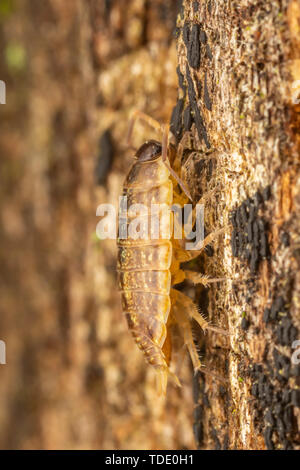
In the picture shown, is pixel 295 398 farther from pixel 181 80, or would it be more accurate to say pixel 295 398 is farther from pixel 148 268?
pixel 181 80

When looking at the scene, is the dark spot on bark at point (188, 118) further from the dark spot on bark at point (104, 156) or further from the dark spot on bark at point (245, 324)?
the dark spot on bark at point (245, 324)

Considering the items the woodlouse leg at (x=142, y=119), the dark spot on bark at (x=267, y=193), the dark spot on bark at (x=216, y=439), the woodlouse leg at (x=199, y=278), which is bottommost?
the dark spot on bark at (x=216, y=439)

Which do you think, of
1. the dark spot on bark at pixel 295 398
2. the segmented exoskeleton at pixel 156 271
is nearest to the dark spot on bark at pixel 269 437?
the dark spot on bark at pixel 295 398

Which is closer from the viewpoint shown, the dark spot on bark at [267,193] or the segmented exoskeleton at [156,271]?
the dark spot on bark at [267,193]

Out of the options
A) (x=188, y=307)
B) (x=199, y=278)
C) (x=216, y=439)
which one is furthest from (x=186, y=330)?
(x=216, y=439)

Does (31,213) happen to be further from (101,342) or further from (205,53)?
(205,53)
